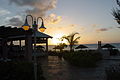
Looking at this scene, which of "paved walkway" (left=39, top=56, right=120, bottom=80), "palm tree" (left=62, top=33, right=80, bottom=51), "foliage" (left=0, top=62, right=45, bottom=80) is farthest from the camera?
"palm tree" (left=62, top=33, right=80, bottom=51)

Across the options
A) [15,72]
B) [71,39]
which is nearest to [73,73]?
[15,72]

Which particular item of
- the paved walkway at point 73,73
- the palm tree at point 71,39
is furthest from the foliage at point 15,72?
the palm tree at point 71,39

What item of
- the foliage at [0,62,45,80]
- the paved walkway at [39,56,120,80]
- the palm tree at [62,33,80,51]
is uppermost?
the palm tree at [62,33,80,51]

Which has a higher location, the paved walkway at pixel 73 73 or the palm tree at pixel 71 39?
the palm tree at pixel 71 39

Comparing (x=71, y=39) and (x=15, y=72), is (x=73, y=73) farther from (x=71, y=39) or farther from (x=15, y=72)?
(x=71, y=39)

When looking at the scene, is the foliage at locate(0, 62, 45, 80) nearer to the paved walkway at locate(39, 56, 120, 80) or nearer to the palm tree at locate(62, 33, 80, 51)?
the paved walkway at locate(39, 56, 120, 80)

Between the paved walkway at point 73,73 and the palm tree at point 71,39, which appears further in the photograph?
the palm tree at point 71,39

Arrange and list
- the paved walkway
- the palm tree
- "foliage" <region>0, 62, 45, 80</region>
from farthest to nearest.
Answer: the palm tree → the paved walkway → "foliage" <region>0, 62, 45, 80</region>

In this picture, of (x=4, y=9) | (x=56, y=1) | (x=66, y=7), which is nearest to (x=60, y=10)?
(x=66, y=7)

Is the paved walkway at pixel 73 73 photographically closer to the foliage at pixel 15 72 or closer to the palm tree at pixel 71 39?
the foliage at pixel 15 72

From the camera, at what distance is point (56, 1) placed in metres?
12.9

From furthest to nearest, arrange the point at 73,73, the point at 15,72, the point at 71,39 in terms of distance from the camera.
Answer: the point at 71,39 → the point at 73,73 → the point at 15,72

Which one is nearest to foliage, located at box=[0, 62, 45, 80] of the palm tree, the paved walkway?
the paved walkway

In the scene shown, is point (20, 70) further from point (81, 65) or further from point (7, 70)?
point (81, 65)
